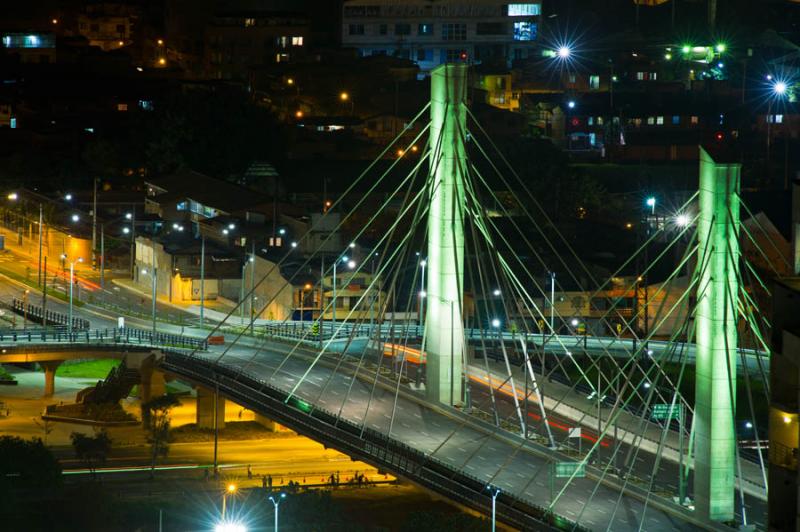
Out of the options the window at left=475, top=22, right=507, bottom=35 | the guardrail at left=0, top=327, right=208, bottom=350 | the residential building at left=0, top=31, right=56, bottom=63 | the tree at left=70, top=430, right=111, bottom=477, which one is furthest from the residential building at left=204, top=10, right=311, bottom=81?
the tree at left=70, top=430, right=111, bottom=477

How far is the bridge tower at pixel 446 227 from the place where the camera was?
58.0 metres

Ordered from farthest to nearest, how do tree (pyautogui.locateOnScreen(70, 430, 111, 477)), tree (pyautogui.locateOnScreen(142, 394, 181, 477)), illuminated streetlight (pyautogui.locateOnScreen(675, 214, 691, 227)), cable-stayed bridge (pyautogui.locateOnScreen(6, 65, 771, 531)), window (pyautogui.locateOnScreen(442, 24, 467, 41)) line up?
window (pyautogui.locateOnScreen(442, 24, 467, 41)), illuminated streetlight (pyautogui.locateOnScreen(675, 214, 691, 227)), tree (pyautogui.locateOnScreen(142, 394, 181, 477)), tree (pyautogui.locateOnScreen(70, 430, 111, 477)), cable-stayed bridge (pyautogui.locateOnScreen(6, 65, 771, 531))

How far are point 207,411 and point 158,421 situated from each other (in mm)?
1922

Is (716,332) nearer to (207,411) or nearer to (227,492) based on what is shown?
(227,492)

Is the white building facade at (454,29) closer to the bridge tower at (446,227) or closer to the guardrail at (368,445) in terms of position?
the guardrail at (368,445)

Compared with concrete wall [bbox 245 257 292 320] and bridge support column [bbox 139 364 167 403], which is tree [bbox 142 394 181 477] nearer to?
bridge support column [bbox 139 364 167 403]

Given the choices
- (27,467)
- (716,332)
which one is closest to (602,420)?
(716,332)

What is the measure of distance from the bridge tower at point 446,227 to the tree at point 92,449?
11.7 m

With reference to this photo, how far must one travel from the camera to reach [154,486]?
5659 cm

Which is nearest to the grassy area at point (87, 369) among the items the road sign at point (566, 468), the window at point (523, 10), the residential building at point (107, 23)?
the road sign at point (566, 468)

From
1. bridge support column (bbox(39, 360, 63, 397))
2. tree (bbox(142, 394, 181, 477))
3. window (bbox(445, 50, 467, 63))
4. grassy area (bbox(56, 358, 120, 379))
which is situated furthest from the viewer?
window (bbox(445, 50, 467, 63))

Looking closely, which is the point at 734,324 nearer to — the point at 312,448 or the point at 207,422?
the point at 312,448

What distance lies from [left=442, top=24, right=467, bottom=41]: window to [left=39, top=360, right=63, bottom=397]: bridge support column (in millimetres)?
62466

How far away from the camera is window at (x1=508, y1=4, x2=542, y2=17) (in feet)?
431
